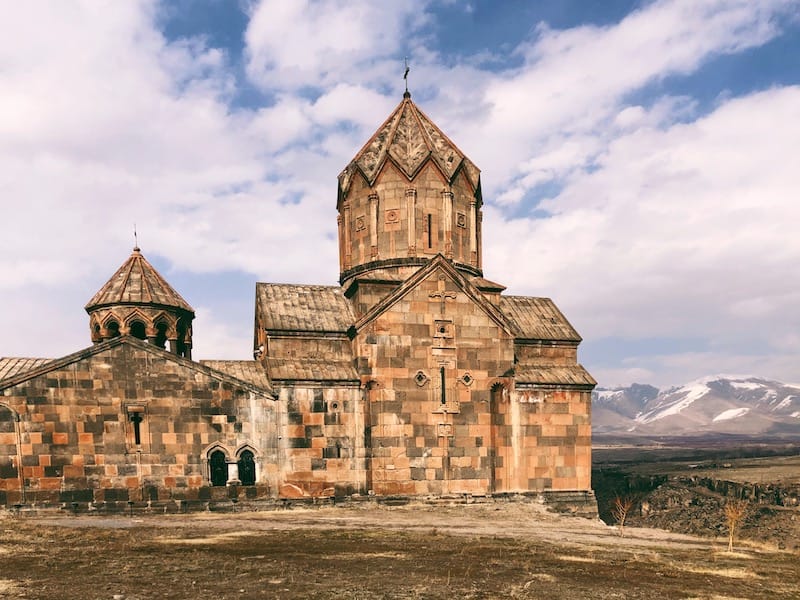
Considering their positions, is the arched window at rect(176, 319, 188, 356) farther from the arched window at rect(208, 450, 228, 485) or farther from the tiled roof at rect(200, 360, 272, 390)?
the arched window at rect(208, 450, 228, 485)

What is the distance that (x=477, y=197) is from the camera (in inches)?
986

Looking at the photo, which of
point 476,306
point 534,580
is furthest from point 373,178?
point 534,580

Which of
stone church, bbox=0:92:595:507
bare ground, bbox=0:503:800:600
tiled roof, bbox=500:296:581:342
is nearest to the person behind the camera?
bare ground, bbox=0:503:800:600

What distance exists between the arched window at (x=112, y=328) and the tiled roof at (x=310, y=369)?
20.1ft

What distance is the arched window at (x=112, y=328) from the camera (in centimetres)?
2345

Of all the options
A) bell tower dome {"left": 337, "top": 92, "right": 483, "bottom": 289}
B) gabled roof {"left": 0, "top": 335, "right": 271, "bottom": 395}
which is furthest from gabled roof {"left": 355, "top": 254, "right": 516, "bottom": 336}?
gabled roof {"left": 0, "top": 335, "right": 271, "bottom": 395}

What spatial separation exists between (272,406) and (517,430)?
7.39 metres

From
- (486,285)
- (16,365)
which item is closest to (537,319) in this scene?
(486,285)

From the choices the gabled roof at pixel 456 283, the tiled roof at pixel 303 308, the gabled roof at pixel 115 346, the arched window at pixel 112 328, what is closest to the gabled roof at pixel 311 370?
the gabled roof at pixel 115 346

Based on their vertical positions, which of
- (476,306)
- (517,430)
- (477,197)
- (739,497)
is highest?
(477,197)

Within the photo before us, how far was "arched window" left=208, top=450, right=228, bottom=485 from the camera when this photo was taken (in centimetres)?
A: 1936

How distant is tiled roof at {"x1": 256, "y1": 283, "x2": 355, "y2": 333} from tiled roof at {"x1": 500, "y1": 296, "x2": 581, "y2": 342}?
555 centimetres

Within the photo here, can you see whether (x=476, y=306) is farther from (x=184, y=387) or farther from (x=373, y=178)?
(x=184, y=387)

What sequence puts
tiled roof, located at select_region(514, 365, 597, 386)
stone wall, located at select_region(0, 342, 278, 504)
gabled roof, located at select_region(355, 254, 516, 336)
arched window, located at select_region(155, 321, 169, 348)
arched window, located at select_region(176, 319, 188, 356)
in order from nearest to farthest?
stone wall, located at select_region(0, 342, 278, 504) → gabled roof, located at select_region(355, 254, 516, 336) → tiled roof, located at select_region(514, 365, 597, 386) → arched window, located at select_region(155, 321, 169, 348) → arched window, located at select_region(176, 319, 188, 356)
